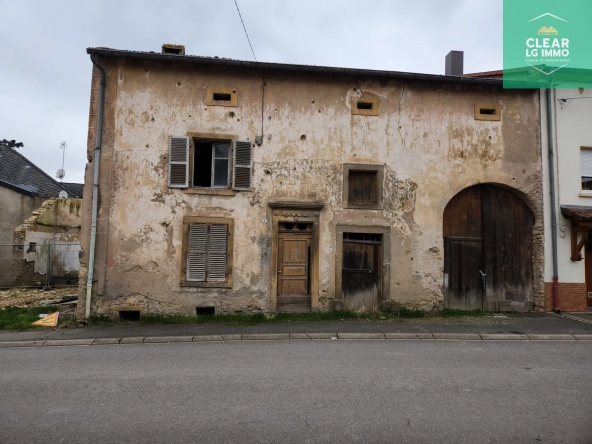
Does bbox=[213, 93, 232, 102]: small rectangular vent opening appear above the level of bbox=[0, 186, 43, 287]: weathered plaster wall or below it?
above

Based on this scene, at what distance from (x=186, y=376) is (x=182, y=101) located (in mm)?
7806

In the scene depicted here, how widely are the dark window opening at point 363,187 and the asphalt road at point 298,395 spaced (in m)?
4.96

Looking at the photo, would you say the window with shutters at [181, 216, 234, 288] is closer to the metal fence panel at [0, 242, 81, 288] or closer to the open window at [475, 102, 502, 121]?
the open window at [475, 102, 502, 121]

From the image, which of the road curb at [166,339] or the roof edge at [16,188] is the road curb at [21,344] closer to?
the road curb at [166,339]

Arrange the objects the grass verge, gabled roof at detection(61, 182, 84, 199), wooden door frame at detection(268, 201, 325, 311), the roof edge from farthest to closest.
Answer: gabled roof at detection(61, 182, 84, 199), the roof edge, wooden door frame at detection(268, 201, 325, 311), the grass verge

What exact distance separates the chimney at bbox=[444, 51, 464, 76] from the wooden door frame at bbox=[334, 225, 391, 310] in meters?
7.84

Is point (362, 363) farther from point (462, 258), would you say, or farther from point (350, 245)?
point (462, 258)

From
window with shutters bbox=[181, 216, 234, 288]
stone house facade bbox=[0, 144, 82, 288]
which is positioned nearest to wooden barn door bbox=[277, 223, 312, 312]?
window with shutters bbox=[181, 216, 234, 288]

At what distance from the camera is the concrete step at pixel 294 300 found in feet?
36.7

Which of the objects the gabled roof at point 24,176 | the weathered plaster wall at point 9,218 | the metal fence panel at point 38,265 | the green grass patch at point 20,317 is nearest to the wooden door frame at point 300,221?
the green grass patch at point 20,317

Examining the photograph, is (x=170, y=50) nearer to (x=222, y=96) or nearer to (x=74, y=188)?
(x=222, y=96)

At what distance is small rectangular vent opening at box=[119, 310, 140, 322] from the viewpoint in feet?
35.1

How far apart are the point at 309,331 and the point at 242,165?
477 cm

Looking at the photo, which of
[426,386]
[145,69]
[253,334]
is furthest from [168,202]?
[426,386]
